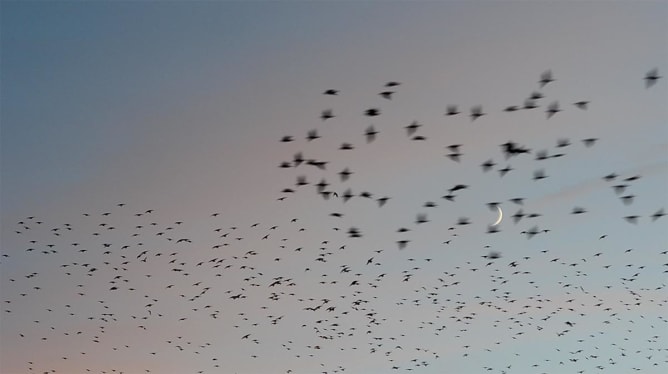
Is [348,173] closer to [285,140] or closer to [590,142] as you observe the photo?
[285,140]

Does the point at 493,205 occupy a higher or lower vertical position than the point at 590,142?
lower

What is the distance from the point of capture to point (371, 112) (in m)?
33.9

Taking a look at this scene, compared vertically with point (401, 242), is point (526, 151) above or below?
above

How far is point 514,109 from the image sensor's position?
32688 mm

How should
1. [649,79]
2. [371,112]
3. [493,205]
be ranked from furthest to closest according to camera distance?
[493,205] < [371,112] < [649,79]

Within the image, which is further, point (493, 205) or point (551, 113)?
point (493, 205)

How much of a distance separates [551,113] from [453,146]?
3405 mm

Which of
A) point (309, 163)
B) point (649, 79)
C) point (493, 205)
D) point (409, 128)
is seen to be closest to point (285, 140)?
point (309, 163)

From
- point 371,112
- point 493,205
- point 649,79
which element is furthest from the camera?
point 493,205

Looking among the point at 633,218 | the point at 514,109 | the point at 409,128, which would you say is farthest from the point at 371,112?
the point at 633,218

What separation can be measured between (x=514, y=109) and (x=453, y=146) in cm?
288

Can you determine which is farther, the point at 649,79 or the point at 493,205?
the point at 493,205

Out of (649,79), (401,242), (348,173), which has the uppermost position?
(649,79)

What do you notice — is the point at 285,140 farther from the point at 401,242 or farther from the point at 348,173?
the point at 401,242
